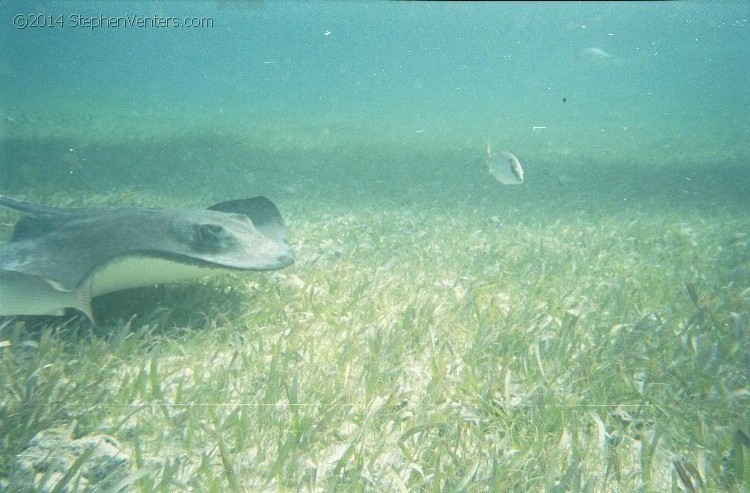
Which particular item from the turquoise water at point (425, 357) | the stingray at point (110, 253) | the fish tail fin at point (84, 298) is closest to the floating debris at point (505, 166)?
the turquoise water at point (425, 357)

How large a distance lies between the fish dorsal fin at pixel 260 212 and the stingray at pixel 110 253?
0.64 metres

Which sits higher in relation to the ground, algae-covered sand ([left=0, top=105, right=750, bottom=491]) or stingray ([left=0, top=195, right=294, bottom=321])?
stingray ([left=0, top=195, right=294, bottom=321])

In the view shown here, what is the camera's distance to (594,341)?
10.3ft

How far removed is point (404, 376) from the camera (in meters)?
2.67

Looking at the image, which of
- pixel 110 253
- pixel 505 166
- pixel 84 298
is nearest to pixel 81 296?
pixel 84 298

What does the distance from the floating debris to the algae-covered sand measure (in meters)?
1.14

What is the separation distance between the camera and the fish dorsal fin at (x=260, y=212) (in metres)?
4.11

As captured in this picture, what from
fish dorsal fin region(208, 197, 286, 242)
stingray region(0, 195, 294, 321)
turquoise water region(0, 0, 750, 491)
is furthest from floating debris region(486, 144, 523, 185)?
stingray region(0, 195, 294, 321)

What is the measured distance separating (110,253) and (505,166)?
5.40 meters

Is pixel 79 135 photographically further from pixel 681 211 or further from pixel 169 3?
pixel 169 3

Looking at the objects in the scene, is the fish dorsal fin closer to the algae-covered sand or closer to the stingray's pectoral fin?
the algae-covered sand

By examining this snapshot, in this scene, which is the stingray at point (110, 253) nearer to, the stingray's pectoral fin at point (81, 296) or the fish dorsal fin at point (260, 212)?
the stingray's pectoral fin at point (81, 296)

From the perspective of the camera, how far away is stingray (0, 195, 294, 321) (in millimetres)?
2219

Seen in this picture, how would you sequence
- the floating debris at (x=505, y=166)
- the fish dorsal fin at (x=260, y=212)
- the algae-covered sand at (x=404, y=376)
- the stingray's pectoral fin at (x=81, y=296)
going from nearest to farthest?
the algae-covered sand at (x=404, y=376)
the stingray's pectoral fin at (x=81, y=296)
the fish dorsal fin at (x=260, y=212)
the floating debris at (x=505, y=166)
